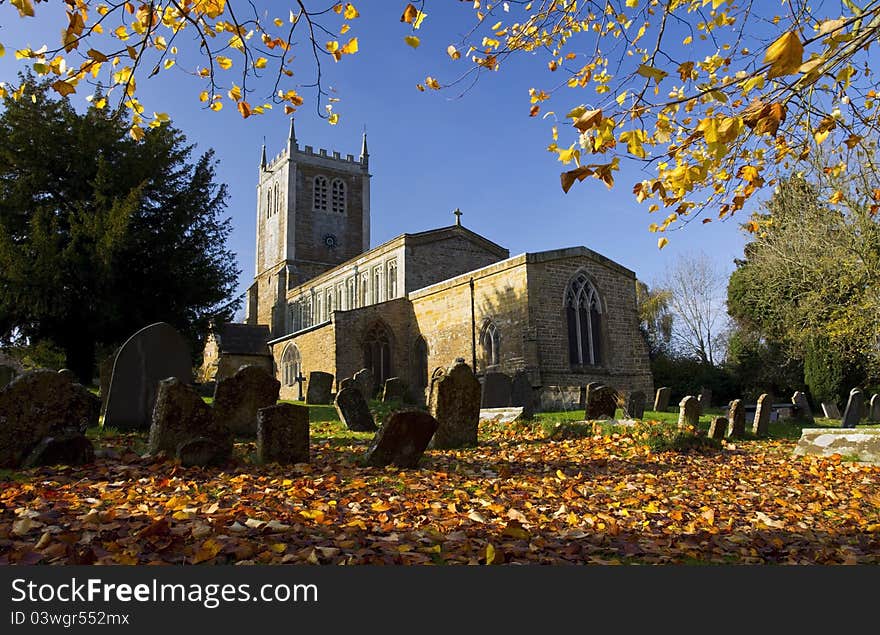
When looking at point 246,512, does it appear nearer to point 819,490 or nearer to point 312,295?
point 819,490

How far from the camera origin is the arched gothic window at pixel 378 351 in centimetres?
2623

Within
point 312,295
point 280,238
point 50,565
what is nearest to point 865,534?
point 50,565

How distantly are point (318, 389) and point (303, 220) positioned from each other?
30.9 meters

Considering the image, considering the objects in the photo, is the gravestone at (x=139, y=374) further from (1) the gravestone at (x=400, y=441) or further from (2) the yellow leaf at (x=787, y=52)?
(2) the yellow leaf at (x=787, y=52)

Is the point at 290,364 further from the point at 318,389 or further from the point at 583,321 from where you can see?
the point at 583,321

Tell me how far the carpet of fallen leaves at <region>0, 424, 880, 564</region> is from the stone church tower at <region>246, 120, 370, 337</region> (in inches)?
1548

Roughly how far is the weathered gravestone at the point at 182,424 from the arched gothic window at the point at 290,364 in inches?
829

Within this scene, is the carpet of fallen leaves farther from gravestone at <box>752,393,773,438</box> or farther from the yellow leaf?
gravestone at <box>752,393,773,438</box>

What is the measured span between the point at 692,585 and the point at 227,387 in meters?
7.27

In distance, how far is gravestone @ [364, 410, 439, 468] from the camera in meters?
6.80

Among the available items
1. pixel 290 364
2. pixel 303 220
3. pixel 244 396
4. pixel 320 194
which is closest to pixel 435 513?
pixel 244 396

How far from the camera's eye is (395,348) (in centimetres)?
2683

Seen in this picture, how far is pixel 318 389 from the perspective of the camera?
1858cm

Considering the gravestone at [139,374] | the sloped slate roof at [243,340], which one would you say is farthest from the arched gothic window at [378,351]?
the gravestone at [139,374]
